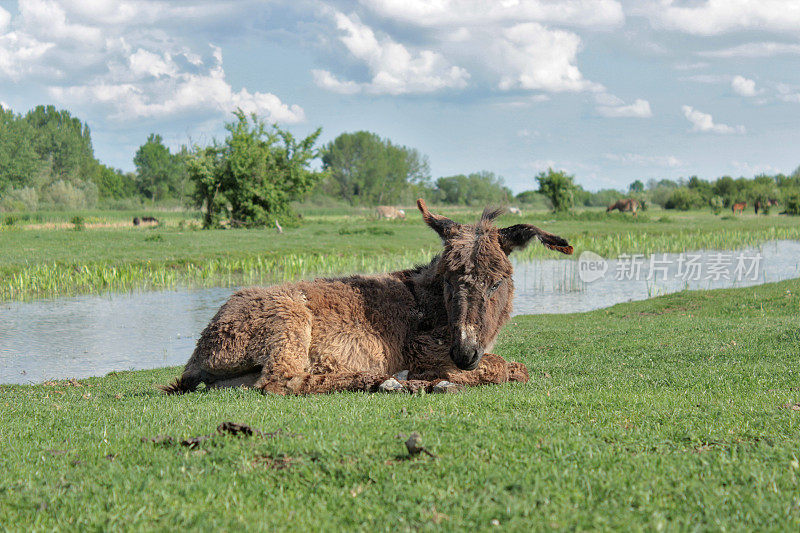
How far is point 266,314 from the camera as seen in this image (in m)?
7.30

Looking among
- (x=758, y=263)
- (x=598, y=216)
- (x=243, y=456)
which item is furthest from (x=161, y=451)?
(x=598, y=216)

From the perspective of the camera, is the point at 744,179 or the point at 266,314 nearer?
the point at 266,314

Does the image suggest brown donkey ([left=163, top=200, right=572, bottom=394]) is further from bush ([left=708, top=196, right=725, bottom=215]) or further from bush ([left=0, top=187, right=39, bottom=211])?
bush ([left=708, top=196, right=725, bottom=215])

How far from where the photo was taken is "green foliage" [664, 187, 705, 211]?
319 feet

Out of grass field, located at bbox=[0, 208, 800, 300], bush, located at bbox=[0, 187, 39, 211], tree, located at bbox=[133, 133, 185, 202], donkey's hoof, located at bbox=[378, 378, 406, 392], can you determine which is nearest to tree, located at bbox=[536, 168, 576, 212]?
grass field, located at bbox=[0, 208, 800, 300]

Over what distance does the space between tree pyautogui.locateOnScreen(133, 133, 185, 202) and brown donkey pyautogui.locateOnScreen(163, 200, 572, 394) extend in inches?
4838

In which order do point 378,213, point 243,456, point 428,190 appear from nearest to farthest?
point 243,456 → point 378,213 → point 428,190

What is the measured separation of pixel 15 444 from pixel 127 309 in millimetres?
16385

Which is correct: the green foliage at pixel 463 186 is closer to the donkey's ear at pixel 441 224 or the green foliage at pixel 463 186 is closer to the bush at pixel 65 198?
the bush at pixel 65 198

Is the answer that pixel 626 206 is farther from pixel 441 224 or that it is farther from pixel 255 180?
pixel 441 224

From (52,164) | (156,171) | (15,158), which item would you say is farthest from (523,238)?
(156,171)

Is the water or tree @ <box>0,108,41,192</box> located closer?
the water

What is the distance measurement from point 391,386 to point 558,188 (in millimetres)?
68314

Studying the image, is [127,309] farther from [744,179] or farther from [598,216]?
[744,179]
